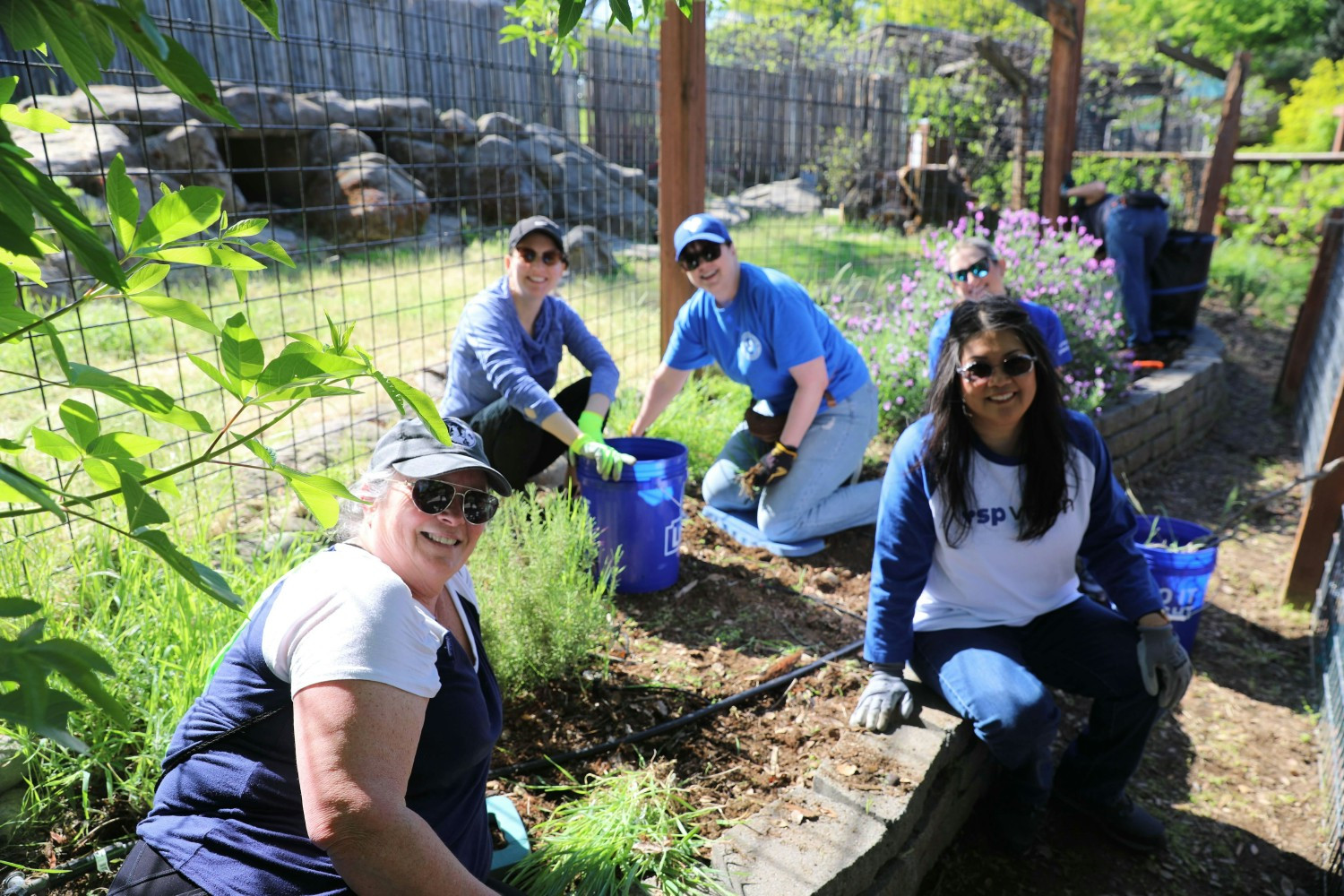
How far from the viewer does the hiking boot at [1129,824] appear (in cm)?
251

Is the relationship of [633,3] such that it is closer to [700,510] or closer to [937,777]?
[937,777]

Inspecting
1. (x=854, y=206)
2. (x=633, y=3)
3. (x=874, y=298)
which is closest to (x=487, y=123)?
(x=854, y=206)

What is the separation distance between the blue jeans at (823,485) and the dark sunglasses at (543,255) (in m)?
1.13

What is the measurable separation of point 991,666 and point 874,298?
4.45 m

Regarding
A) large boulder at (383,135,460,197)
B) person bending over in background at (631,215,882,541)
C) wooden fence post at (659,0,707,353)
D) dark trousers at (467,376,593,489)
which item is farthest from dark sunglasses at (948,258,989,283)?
large boulder at (383,135,460,197)

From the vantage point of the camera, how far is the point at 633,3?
2006 millimetres

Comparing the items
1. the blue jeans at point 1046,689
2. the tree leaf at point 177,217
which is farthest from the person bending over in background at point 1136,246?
the tree leaf at point 177,217

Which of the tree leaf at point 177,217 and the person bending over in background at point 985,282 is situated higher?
the tree leaf at point 177,217

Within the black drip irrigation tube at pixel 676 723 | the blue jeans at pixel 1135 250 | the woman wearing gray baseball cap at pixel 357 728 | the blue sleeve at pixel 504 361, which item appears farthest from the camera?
the blue jeans at pixel 1135 250

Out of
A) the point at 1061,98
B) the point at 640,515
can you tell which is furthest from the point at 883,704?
the point at 1061,98

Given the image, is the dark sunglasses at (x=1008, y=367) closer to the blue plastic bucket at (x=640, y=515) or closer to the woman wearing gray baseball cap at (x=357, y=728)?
the blue plastic bucket at (x=640, y=515)

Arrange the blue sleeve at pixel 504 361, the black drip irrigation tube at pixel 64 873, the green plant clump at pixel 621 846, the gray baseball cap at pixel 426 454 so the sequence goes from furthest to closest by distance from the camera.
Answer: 1. the blue sleeve at pixel 504 361
2. the green plant clump at pixel 621 846
3. the black drip irrigation tube at pixel 64 873
4. the gray baseball cap at pixel 426 454

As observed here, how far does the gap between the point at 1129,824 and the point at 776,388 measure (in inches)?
76.4

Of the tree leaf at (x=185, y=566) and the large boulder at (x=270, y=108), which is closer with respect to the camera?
the tree leaf at (x=185, y=566)
